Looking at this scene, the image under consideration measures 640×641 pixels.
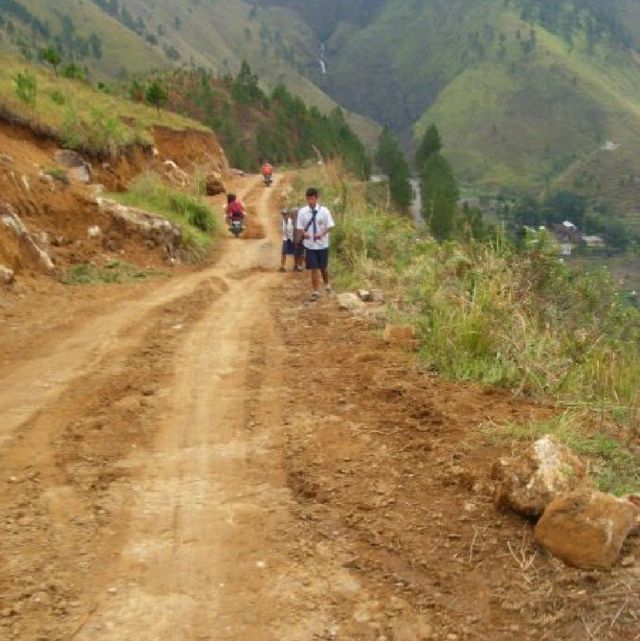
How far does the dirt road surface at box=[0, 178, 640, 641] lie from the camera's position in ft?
10.0

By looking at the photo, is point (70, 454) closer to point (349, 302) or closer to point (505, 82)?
point (349, 302)

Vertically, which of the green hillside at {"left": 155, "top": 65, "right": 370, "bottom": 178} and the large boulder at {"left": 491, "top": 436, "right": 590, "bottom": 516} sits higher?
the green hillside at {"left": 155, "top": 65, "right": 370, "bottom": 178}

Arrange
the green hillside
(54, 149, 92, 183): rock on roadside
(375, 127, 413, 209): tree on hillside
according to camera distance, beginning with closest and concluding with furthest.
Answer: (54, 149, 92, 183): rock on roadside, (375, 127, 413, 209): tree on hillside, the green hillside

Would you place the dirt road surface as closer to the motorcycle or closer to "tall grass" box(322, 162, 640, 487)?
"tall grass" box(322, 162, 640, 487)

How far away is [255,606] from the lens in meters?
3.14

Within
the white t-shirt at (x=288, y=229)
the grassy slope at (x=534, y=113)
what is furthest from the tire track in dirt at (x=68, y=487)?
the grassy slope at (x=534, y=113)

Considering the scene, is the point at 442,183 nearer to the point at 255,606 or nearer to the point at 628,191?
the point at 255,606

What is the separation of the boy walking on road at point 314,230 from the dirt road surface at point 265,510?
306 centimetres

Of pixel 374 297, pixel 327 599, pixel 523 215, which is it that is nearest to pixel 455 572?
pixel 327 599

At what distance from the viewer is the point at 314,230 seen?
9.76 metres

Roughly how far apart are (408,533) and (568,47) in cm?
19705

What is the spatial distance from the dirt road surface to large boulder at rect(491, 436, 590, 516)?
0.36ft

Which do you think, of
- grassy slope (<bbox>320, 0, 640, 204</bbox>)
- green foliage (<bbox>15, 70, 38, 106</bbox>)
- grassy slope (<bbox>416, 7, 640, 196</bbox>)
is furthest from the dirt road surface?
grassy slope (<bbox>416, 7, 640, 196</bbox>)

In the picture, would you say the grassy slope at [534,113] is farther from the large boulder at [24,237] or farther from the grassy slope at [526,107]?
the large boulder at [24,237]
